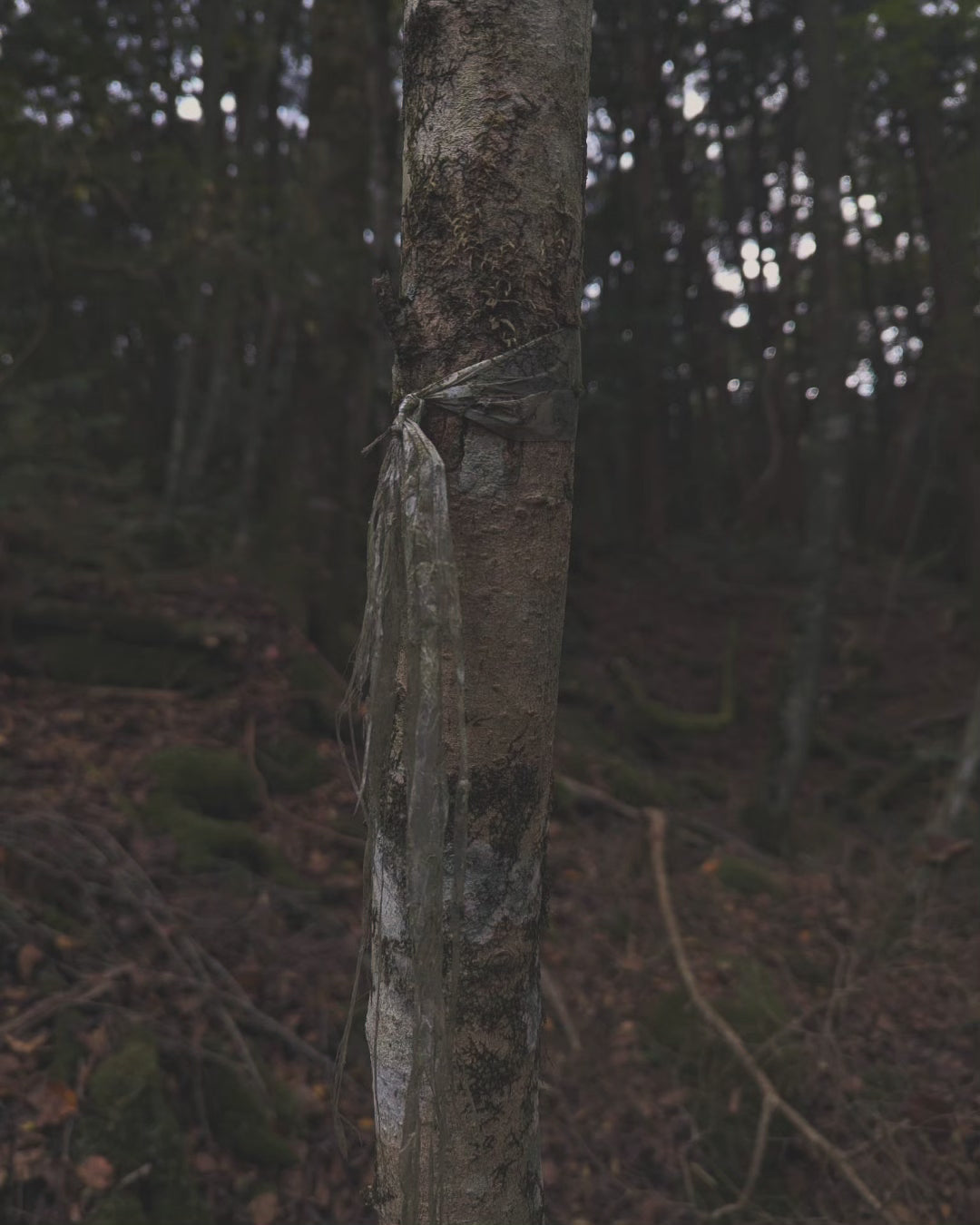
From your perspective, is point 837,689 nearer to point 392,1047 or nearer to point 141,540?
point 141,540

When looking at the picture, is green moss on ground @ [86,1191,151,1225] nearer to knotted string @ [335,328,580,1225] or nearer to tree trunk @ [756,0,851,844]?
knotted string @ [335,328,580,1225]

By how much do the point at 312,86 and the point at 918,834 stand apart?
7136mm

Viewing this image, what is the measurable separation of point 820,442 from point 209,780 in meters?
4.82

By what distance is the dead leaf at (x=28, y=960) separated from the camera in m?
3.64

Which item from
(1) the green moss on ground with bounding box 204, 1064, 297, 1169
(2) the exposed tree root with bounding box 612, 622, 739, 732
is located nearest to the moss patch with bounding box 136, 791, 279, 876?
(1) the green moss on ground with bounding box 204, 1064, 297, 1169

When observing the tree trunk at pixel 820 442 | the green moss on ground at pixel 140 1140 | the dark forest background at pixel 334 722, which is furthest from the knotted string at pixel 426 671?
the tree trunk at pixel 820 442

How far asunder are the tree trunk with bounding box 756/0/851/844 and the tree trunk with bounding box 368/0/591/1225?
235 inches

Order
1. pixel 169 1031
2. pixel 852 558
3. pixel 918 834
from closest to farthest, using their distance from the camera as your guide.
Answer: pixel 169 1031
pixel 918 834
pixel 852 558

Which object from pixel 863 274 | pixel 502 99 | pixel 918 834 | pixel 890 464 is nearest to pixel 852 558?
pixel 890 464

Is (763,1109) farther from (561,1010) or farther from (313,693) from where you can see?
(313,693)

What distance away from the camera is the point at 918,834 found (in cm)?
661

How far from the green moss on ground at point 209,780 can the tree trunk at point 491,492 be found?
13.3 ft

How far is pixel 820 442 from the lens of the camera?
7090 millimetres

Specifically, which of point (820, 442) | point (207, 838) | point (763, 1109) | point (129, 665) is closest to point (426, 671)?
point (763, 1109)
